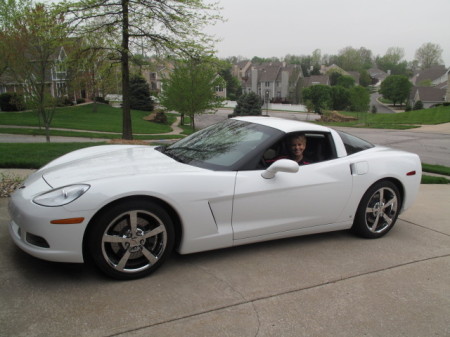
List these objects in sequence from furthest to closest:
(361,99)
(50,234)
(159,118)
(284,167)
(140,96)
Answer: (140,96)
(361,99)
(159,118)
(284,167)
(50,234)

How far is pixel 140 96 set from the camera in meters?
46.1

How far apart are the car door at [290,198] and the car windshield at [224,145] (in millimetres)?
225

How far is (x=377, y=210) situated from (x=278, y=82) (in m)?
87.0

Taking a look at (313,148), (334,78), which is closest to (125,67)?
(313,148)

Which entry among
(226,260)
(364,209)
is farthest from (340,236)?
(226,260)

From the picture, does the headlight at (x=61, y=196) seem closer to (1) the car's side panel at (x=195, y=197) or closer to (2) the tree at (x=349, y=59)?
(1) the car's side panel at (x=195, y=197)

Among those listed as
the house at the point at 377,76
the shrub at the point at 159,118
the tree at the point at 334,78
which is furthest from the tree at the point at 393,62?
the shrub at the point at 159,118

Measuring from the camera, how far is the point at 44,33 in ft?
40.2

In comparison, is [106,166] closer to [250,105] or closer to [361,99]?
[250,105]

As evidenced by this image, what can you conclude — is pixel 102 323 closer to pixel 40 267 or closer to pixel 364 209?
pixel 40 267

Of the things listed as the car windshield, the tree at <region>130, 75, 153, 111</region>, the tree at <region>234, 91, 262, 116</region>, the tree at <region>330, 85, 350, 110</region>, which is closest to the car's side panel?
the car windshield

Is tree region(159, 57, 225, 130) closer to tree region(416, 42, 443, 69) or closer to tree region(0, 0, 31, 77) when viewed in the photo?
tree region(0, 0, 31, 77)

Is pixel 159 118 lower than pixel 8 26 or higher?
lower

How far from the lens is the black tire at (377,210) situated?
400 cm
